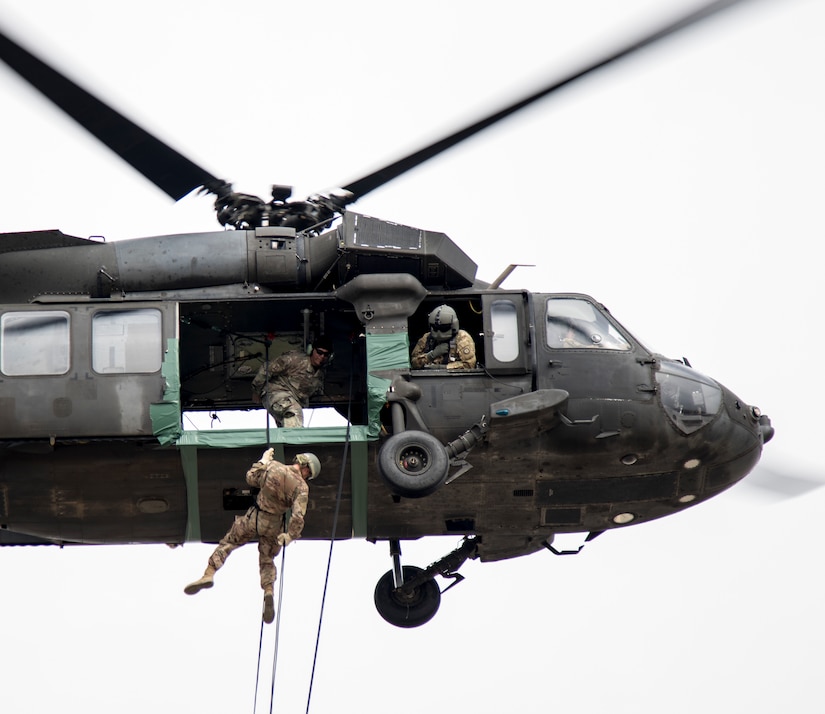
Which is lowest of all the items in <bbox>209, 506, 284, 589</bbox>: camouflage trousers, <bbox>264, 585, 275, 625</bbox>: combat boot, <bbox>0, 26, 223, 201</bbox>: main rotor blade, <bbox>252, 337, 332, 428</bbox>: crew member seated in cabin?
<bbox>264, 585, 275, 625</bbox>: combat boot

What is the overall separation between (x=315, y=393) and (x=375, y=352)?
1605 mm

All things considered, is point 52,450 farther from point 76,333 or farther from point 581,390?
point 581,390

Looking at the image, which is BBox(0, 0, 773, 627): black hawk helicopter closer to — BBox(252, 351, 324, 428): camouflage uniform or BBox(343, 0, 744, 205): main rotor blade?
BBox(343, 0, 744, 205): main rotor blade

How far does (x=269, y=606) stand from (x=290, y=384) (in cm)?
268

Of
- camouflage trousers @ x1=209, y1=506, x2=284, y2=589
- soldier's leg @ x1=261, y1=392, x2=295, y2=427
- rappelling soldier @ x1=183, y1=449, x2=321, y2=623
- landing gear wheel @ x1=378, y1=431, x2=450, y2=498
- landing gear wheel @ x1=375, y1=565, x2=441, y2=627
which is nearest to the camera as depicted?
landing gear wheel @ x1=378, y1=431, x2=450, y2=498

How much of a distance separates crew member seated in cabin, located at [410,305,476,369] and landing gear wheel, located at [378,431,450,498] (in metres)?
1.36

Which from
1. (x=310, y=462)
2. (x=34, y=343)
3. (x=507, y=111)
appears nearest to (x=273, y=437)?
(x=310, y=462)

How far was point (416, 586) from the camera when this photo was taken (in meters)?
21.2

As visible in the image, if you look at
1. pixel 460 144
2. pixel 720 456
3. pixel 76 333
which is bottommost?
pixel 720 456

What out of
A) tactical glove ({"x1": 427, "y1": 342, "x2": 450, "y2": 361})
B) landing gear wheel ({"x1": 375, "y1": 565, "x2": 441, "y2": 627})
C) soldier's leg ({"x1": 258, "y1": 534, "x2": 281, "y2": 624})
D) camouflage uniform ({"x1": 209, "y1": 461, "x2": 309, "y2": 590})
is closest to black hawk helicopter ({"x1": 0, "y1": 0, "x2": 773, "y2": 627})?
tactical glove ({"x1": 427, "y1": 342, "x2": 450, "y2": 361})

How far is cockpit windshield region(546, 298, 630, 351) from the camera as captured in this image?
1928 centimetres

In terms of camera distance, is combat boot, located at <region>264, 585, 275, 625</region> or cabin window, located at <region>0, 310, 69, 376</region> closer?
combat boot, located at <region>264, 585, 275, 625</region>

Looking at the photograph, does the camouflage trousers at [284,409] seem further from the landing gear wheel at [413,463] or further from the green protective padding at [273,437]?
the landing gear wheel at [413,463]

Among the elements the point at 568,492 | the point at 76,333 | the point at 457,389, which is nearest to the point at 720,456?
the point at 568,492
